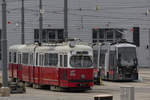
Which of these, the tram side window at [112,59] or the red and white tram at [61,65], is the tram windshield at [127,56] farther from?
the red and white tram at [61,65]

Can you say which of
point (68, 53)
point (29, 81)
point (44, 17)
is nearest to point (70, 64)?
point (68, 53)

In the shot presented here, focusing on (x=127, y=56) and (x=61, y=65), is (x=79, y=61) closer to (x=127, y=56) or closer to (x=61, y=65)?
(x=61, y=65)

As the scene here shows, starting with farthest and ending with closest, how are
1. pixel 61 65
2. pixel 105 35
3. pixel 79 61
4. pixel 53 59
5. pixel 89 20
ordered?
pixel 105 35, pixel 89 20, pixel 53 59, pixel 61 65, pixel 79 61

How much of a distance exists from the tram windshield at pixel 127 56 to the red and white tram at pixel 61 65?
9.07m

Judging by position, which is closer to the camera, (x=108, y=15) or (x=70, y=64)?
(x=70, y=64)

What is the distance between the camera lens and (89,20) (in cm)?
7269

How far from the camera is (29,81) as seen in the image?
1439 inches

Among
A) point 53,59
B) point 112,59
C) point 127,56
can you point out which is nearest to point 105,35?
point 112,59

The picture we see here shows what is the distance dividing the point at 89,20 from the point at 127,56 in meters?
29.9

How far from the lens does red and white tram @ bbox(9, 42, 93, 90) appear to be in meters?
31.2

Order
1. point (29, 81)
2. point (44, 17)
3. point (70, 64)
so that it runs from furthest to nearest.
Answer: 1. point (44, 17)
2. point (29, 81)
3. point (70, 64)

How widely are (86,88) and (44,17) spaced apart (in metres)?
40.7

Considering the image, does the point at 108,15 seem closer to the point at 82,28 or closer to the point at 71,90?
the point at 82,28

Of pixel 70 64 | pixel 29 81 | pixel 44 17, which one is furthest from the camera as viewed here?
pixel 44 17
